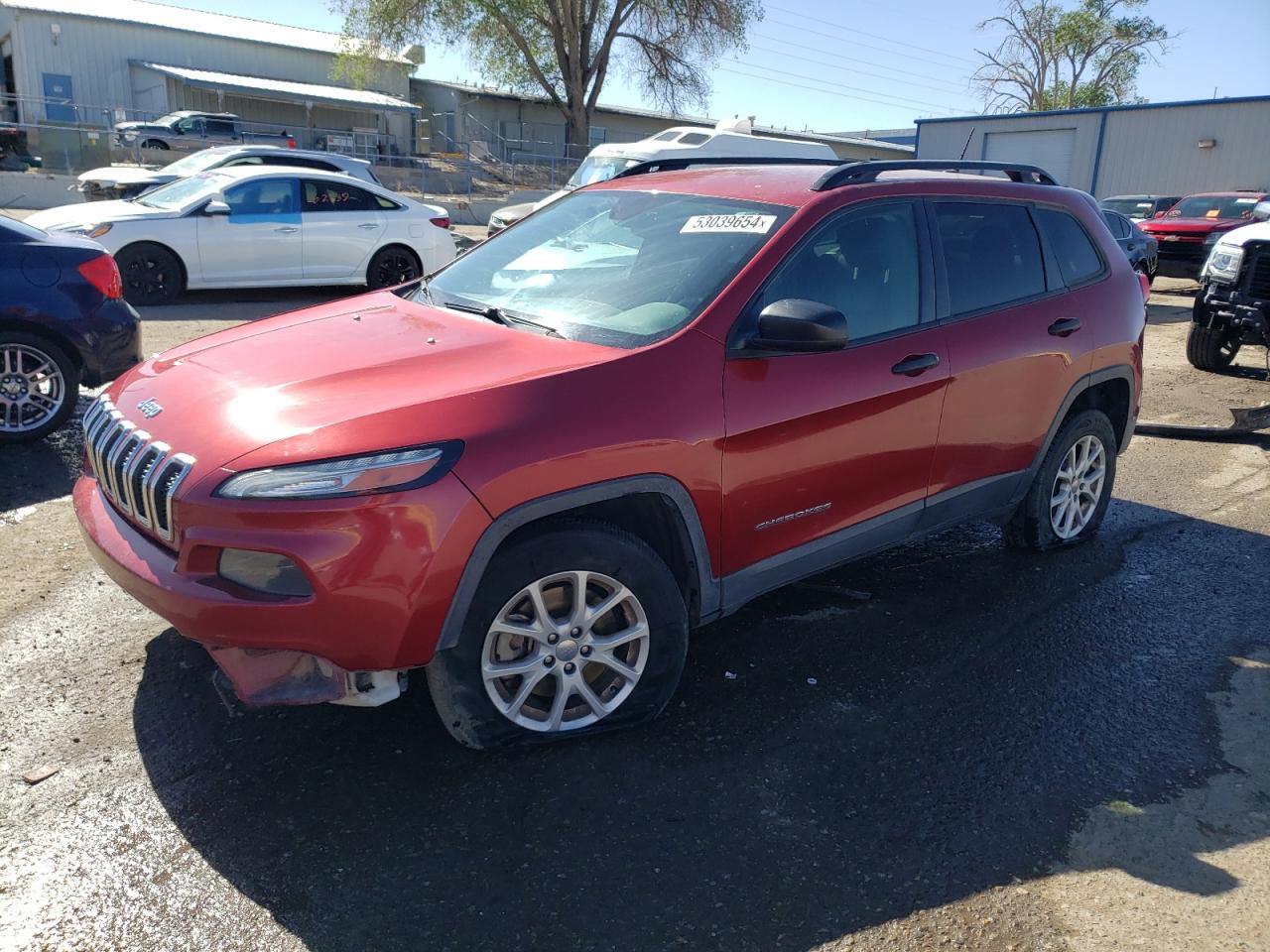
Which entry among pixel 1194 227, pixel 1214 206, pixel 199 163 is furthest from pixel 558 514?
pixel 1214 206

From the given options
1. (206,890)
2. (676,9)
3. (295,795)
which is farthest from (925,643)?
(676,9)

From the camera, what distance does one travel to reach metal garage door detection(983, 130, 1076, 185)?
32781 millimetres

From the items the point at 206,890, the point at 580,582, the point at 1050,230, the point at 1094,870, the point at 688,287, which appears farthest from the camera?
the point at 1050,230

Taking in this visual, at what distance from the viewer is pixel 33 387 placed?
240 inches

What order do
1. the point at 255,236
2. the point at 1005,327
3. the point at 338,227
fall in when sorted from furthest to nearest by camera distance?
1. the point at 338,227
2. the point at 255,236
3. the point at 1005,327

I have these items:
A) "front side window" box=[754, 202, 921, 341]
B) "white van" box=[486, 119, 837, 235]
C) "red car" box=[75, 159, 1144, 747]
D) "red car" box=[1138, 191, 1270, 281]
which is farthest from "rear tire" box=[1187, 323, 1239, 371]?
"red car" box=[1138, 191, 1270, 281]

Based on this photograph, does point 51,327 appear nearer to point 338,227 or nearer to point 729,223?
point 729,223

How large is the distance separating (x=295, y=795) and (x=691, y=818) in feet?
3.80

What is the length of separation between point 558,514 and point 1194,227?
19.0 metres

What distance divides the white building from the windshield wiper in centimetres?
3405

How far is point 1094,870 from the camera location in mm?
2797

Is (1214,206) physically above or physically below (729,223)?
above

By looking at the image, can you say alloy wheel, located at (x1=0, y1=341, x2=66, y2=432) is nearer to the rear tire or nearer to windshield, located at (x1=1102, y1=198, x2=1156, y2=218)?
the rear tire

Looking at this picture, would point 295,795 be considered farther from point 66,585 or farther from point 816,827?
point 66,585
